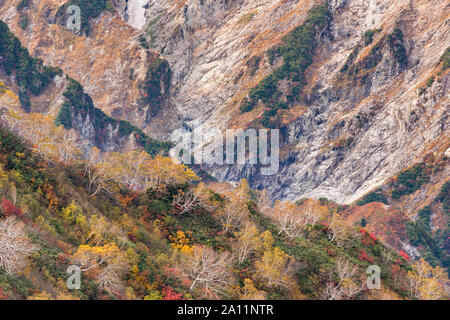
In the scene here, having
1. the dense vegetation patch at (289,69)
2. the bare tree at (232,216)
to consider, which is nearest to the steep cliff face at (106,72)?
the dense vegetation patch at (289,69)

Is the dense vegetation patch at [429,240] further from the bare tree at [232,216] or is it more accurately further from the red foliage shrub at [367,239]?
the bare tree at [232,216]

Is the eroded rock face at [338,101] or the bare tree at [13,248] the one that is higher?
the eroded rock face at [338,101]

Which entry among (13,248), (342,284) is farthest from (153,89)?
(13,248)

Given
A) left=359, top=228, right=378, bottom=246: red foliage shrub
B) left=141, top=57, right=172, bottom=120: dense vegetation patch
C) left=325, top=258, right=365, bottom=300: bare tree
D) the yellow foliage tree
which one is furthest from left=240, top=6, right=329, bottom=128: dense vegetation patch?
left=325, top=258, right=365, bottom=300: bare tree

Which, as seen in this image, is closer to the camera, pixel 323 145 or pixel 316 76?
pixel 323 145

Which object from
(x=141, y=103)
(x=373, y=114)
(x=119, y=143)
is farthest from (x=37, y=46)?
(x=373, y=114)

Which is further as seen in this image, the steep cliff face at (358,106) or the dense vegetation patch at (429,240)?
the steep cliff face at (358,106)

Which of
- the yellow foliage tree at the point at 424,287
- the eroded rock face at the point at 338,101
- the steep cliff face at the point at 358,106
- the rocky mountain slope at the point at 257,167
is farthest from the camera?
the eroded rock face at the point at 338,101

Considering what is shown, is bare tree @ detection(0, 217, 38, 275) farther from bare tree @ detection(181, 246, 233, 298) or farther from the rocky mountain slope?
bare tree @ detection(181, 246, 233, 298)
